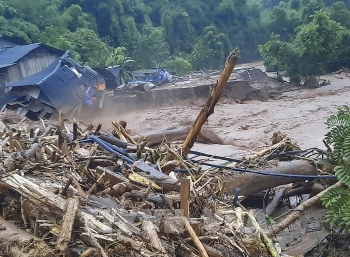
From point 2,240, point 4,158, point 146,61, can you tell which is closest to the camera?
point 2,240

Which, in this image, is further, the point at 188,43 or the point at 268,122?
the point at 188,43

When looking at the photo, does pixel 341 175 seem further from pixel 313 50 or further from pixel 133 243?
pixel 313 50

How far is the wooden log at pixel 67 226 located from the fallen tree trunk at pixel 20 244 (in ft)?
0.27

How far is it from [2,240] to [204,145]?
1078cm

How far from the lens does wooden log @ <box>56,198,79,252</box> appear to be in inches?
112

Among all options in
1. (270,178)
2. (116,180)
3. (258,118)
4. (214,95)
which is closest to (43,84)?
(258,118)

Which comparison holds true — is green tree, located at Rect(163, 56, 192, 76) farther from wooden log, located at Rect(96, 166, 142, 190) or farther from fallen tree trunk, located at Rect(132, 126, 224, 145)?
wooden log, located at Rect(96, 166, 142, 190)

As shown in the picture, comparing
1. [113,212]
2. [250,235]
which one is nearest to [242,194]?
[250,235]

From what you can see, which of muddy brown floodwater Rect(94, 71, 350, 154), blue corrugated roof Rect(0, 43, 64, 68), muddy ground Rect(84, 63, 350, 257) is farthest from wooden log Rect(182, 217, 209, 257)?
blue corrugated roof Rect(0, 43, 64, 68)

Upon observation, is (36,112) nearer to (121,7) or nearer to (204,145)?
(204,145)

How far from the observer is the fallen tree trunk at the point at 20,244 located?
2.87m

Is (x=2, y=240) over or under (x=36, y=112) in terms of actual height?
over

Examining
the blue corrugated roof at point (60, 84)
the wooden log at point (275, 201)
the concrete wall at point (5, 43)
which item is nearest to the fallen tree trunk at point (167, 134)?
the wooden log at point (275, 201)

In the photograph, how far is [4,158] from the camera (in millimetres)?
4770
